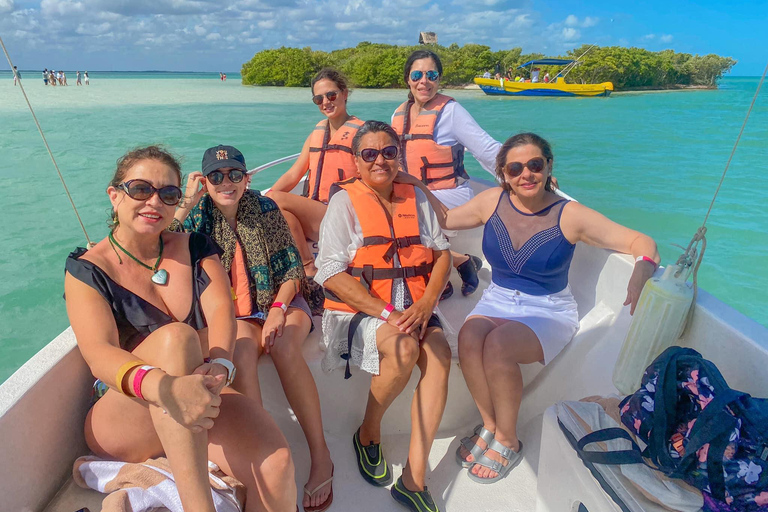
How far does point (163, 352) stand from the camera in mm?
1194

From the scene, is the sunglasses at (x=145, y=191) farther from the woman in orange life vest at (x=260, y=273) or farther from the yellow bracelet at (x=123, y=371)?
the yellow bracelet at (x=123, y=371)

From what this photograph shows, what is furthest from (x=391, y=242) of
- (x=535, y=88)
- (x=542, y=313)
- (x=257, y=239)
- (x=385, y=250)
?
(x=535, y=88)

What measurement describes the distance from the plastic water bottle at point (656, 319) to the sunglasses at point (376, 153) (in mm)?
914

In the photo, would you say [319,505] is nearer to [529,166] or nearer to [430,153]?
[529,166]

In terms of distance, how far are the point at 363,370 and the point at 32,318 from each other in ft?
10.9

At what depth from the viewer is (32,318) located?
12.4ft

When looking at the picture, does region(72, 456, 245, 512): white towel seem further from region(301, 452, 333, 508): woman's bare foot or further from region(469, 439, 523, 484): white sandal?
region(469, 439, 523, 484): white sandal

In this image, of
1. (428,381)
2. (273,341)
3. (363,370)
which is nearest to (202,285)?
(273,341)

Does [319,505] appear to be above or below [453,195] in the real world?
below

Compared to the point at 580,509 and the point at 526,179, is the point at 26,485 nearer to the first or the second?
the point at 580,509

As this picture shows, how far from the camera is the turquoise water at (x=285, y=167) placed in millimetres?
4512

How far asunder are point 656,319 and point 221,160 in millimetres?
1475

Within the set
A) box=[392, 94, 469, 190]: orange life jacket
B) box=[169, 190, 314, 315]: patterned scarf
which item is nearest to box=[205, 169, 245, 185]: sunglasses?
box=[169, 190, 314, 315]: patterned scarf

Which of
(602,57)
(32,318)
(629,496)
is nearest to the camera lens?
(629,496)
